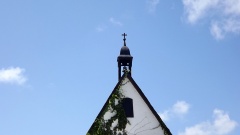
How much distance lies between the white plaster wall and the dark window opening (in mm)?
185

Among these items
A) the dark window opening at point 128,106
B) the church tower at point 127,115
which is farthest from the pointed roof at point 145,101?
the dark window opening at point 128,106

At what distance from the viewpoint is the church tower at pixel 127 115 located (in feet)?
70.3

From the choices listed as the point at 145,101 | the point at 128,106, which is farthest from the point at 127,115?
the point at 145,101

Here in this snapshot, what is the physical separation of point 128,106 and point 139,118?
100 centimetres

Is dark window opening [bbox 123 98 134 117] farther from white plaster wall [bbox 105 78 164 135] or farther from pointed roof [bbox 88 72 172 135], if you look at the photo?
pointed roof [bbox 88 72 172 135]

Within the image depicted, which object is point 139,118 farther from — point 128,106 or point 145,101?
point 145,101

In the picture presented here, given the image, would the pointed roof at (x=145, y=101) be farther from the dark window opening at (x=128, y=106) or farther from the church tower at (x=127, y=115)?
the dark window opening at (x=128, y=106)

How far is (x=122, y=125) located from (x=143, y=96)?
2.29 metres

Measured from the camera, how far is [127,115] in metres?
A: 22.1

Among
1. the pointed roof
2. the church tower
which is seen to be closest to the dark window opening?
the church tower

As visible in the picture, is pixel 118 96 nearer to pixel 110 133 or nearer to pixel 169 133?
pixel 110 133

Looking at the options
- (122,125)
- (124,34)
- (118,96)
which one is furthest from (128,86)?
(124,34)

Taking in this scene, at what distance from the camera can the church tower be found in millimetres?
21422

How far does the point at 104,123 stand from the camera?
2142cm
